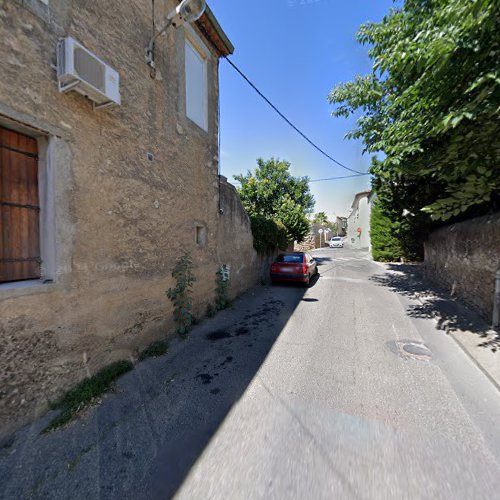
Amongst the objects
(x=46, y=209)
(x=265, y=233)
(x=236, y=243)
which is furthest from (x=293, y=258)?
(x=46, y=209)

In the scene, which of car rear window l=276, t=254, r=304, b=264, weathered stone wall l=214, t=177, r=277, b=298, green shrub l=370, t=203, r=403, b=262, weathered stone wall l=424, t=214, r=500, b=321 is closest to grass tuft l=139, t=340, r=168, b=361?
weathered stone wall l=214, t=177, r=277, b=298

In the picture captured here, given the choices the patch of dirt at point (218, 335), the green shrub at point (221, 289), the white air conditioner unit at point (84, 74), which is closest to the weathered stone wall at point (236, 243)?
the green shrub at point (221, 289)

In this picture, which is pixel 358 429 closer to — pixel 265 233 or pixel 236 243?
pixel 236 243

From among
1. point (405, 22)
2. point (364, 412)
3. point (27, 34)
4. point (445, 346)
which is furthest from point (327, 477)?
point (405, 22)

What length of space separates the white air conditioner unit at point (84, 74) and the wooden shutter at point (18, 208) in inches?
30.9

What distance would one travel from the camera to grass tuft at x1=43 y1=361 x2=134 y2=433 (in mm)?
2561

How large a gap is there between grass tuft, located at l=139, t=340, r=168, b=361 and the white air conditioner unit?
3575 millimetres

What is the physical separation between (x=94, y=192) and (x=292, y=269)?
720 cm

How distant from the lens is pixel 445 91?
3619 mm

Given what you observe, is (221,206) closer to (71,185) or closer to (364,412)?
(71,185)

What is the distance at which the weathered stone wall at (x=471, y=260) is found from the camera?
16.6 ft

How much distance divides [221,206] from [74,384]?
4.64 metres

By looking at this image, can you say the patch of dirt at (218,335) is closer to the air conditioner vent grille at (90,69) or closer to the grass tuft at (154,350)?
the grass tuft at (154,350)

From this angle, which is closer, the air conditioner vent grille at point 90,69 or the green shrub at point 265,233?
the air conditioner vent grille at point 90,69
